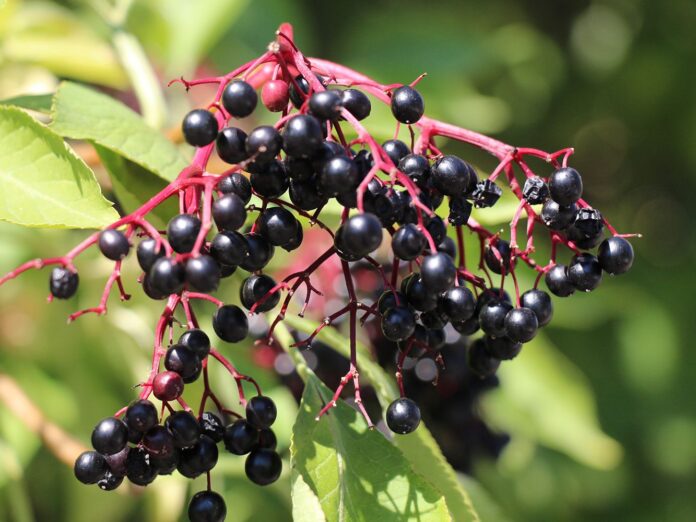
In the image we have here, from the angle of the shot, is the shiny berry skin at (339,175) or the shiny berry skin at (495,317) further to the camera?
the shiny berry skin at (495,317)

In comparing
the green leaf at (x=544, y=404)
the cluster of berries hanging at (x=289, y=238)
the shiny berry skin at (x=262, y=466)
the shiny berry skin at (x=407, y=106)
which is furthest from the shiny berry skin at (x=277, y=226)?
the green leaf at (x=544, y=404)

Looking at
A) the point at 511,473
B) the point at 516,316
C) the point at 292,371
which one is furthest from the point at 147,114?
the point at 511,473

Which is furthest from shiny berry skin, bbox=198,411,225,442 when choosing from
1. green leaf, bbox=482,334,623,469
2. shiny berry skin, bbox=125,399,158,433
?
green leaf, bbox=482,334,623,469

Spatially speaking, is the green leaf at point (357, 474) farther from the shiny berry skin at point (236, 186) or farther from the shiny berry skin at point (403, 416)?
the shiny berry skin at point (236, 186)

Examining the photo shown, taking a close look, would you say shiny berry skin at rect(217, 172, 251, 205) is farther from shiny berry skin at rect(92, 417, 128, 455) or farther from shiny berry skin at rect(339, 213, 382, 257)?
shiny berry skin at rect(92, 417, 128, 455)

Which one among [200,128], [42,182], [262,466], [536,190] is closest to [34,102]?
[42,182]

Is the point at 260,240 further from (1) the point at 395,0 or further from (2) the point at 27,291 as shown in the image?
(1) the point at 395,0
